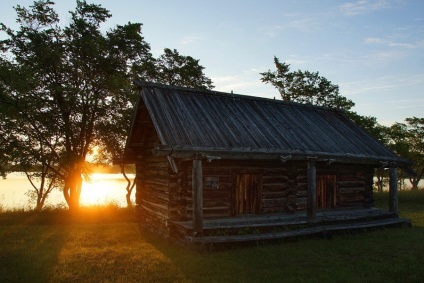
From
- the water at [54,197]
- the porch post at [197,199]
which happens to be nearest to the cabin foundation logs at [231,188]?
the porch post at [197,199]

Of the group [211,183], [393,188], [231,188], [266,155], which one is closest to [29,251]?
[211,183]

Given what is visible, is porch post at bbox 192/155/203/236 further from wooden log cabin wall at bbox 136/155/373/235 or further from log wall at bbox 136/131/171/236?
log wall at bbox 136/131/171/236

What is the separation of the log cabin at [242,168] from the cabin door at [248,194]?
4cm

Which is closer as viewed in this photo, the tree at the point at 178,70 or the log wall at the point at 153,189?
the log wall at the point at 153,189

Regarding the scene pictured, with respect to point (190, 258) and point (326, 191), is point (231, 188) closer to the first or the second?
point (190, 258)

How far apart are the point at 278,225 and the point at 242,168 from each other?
248 cm

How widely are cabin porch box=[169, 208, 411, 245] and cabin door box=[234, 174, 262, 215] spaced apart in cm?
33

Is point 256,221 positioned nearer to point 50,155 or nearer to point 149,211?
point 149,211

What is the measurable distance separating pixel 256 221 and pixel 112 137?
11.8 m

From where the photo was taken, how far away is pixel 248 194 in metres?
13.2

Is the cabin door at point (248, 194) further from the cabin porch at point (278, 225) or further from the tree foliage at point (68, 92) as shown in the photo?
the tree foliage at point (68, 92)

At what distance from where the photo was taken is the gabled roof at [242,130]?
1133 cm

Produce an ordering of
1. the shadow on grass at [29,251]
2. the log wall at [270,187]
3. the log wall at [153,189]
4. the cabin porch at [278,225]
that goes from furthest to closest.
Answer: the log wall at [153,189] → the log wall at [270,187] → the cabin porch at [278,225] → the shadow on grass at [29,251]

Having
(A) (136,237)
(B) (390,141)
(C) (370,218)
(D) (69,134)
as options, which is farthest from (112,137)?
(B) (390,141)
